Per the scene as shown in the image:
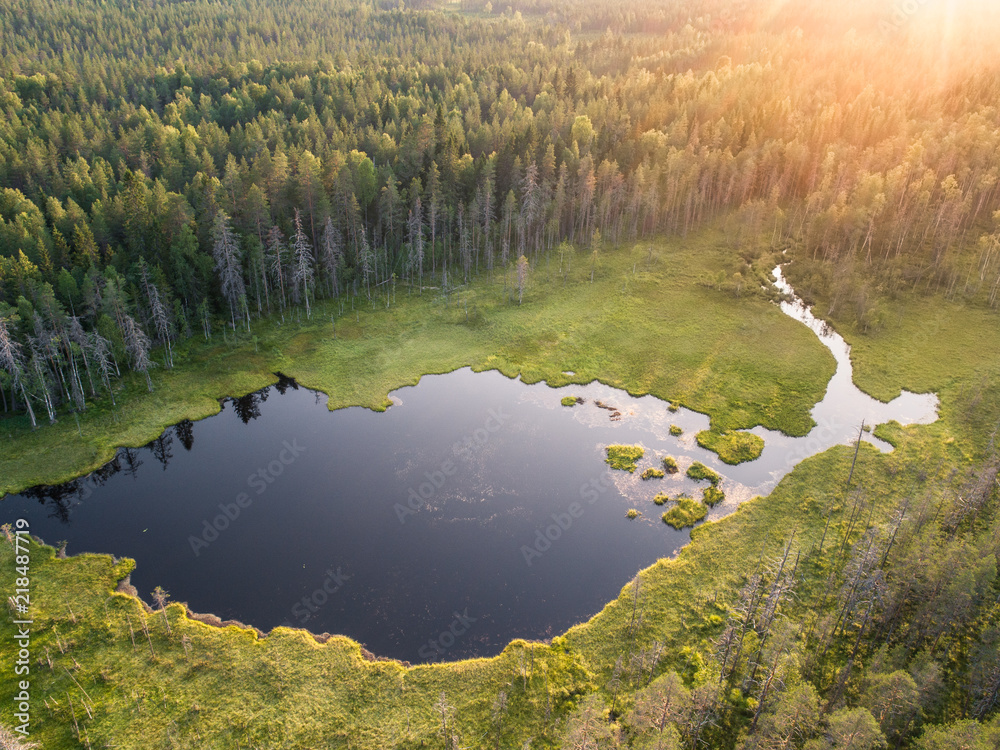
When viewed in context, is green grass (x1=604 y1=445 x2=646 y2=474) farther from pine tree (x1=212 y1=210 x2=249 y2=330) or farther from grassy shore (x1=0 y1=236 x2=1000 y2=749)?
pine tree (x1=212 y1=210 x2=249 y2=330)

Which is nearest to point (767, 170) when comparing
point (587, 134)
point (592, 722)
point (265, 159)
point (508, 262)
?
point (587, 134)

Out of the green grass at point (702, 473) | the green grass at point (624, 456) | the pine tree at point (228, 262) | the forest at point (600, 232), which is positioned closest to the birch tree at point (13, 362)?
the forest at point (600, 232)

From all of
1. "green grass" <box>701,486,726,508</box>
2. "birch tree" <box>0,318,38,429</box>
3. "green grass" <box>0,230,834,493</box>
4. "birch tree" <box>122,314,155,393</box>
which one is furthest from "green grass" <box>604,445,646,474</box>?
"birch tree" <box>0,318,38,429</box>

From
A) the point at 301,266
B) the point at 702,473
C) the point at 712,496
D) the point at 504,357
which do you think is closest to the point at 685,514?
the point at 712,496

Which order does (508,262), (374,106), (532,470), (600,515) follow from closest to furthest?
(600,515), (532,470), (508,262), (374,106)

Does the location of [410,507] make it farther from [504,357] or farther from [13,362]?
[13,362]

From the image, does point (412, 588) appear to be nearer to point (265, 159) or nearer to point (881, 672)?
point (881, 672)
